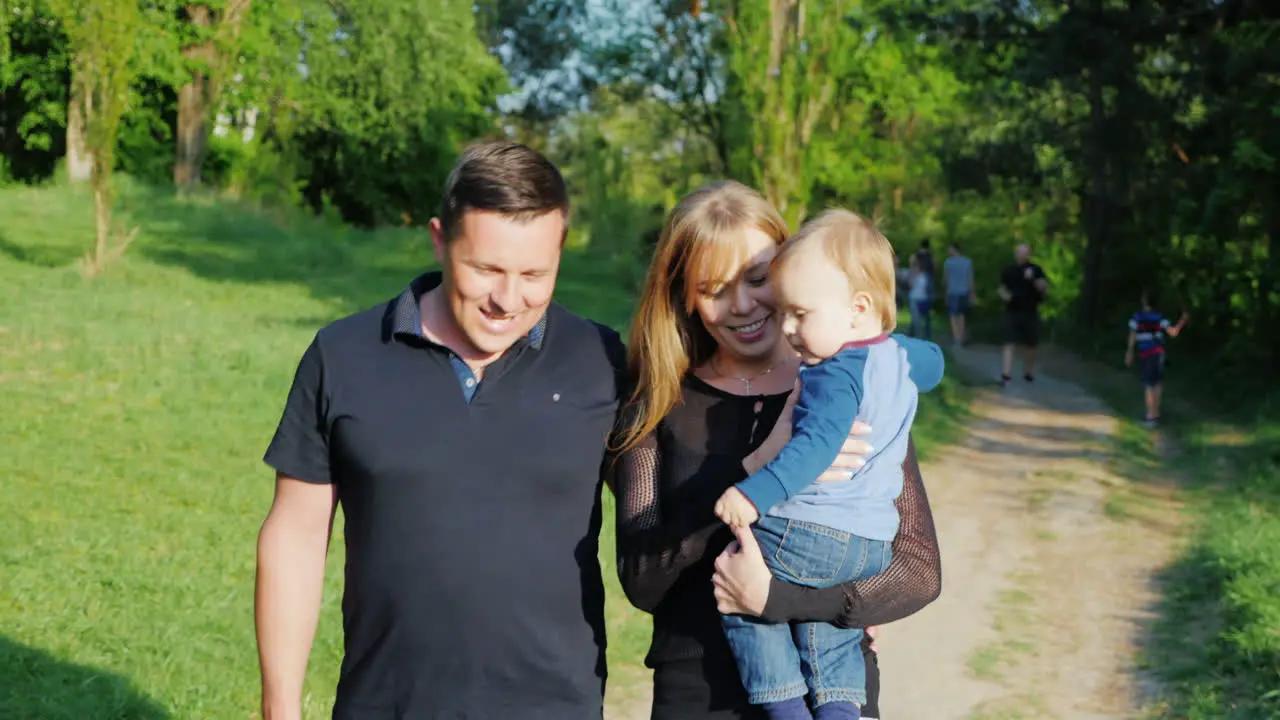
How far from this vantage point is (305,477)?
286 cm

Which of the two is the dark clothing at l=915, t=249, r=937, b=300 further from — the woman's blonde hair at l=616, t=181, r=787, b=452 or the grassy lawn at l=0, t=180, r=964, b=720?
the woman's blonde hair at l=616, t=181, r=787, b=452

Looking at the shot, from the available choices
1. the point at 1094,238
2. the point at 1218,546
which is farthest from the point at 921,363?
the point at 1094,238

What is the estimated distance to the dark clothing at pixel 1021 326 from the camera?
1995 centimetres

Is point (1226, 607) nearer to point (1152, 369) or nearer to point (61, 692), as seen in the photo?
point (61, 692)

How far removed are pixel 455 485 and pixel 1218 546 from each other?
8.09 meters

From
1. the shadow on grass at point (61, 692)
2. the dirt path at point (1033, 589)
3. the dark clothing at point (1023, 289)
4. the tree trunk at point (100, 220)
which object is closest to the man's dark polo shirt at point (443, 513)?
the shadow on grass at point (61, 692)

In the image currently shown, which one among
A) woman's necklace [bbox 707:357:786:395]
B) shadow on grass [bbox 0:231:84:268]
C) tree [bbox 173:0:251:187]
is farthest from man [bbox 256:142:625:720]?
tree [bbox 173:0:251:187]

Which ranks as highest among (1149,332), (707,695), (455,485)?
(455,485)

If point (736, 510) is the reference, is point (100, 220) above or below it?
below

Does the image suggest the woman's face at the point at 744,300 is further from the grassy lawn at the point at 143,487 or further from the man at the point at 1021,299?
the man at the point at 1021,299

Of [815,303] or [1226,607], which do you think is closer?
[815,303]

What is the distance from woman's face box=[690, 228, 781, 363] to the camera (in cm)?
303

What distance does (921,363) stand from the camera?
308cm

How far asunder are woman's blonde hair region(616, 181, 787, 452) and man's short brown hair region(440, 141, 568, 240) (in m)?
0.28
